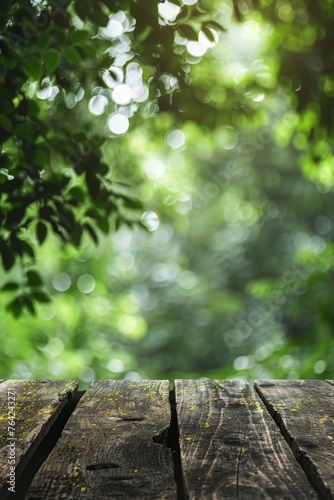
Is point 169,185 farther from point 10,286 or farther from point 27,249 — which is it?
point 27,249

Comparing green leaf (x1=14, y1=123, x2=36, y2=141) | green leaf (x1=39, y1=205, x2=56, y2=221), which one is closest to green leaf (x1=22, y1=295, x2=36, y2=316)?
green leaf (x1=39, y1=205, x2=56, y2=221)

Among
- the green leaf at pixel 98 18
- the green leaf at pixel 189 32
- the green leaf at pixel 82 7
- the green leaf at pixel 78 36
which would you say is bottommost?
the green leaf at pixel 78 36

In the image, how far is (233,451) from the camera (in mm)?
1323

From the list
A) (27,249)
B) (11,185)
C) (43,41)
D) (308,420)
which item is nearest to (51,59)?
(43,41)

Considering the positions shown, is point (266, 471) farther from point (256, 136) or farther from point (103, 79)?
point (256, 136)

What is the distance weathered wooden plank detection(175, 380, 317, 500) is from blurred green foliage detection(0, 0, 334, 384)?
2.58 ft

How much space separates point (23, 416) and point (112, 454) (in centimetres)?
42

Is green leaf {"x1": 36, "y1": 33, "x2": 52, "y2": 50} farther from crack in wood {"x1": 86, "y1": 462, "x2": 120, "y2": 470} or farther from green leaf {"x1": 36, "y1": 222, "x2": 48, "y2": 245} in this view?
crack in wood {"x1": 86, "y1": 462, "x2": 120, "y2": 470}

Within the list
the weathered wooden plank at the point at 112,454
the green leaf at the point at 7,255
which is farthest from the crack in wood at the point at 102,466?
the green leaf at the point at 7,255

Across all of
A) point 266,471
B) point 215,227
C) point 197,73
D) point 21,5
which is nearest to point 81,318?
point 197,73

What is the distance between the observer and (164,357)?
15.1 meters

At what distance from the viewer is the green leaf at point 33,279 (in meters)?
2.26

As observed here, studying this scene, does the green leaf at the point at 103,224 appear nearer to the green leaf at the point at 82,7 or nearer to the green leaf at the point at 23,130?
the green leaf at the point at 23,130

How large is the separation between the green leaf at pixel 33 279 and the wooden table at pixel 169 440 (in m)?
0.35
